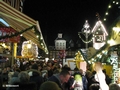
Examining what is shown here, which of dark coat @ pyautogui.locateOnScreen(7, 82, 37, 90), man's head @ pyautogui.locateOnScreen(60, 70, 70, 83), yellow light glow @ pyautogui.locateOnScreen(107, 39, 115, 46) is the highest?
yellow light glow @ pyautogui.locateOnScreen(107, 39, 115, 46)

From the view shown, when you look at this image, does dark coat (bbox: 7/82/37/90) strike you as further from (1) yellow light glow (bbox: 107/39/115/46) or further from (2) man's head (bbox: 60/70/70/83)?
(1) yellow light glow (bbox: 107/39/115/46)

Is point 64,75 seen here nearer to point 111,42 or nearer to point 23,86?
point 23,86

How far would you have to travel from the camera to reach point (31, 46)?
16828 mm

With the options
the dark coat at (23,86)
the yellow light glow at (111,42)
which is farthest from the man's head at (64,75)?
the yellow light glow at (111,42)

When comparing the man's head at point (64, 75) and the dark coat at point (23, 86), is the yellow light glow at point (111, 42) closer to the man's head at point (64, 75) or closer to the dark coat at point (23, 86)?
the man's head at point (64, 75)

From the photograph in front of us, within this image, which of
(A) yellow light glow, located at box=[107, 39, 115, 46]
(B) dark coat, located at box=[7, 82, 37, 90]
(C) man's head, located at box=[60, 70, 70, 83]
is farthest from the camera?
(A) yellow light glow, located at box=[107, 39, 115, 46]

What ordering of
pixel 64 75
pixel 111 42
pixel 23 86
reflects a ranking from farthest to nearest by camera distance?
pixel 111 42 < pixel 64 75 < pixel 23 86

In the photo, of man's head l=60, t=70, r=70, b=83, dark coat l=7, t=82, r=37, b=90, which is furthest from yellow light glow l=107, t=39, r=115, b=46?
dark coat l=7, t=82, r=37, b=90

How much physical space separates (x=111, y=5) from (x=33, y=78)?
690 centimetres

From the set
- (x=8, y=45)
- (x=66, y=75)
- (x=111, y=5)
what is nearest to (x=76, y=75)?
(x=66, y=75)

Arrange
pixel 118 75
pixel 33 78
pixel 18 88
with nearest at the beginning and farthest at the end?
pixel 18 88 → pixel 33 78 → pixel 118 75

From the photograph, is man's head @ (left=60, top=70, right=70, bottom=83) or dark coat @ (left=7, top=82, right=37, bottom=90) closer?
dark coat @ (left=7, top=82, right=37, bottom=90)

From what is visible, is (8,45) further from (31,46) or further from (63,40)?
(63,40)

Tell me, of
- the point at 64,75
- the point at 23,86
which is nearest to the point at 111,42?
the point at 64,75
